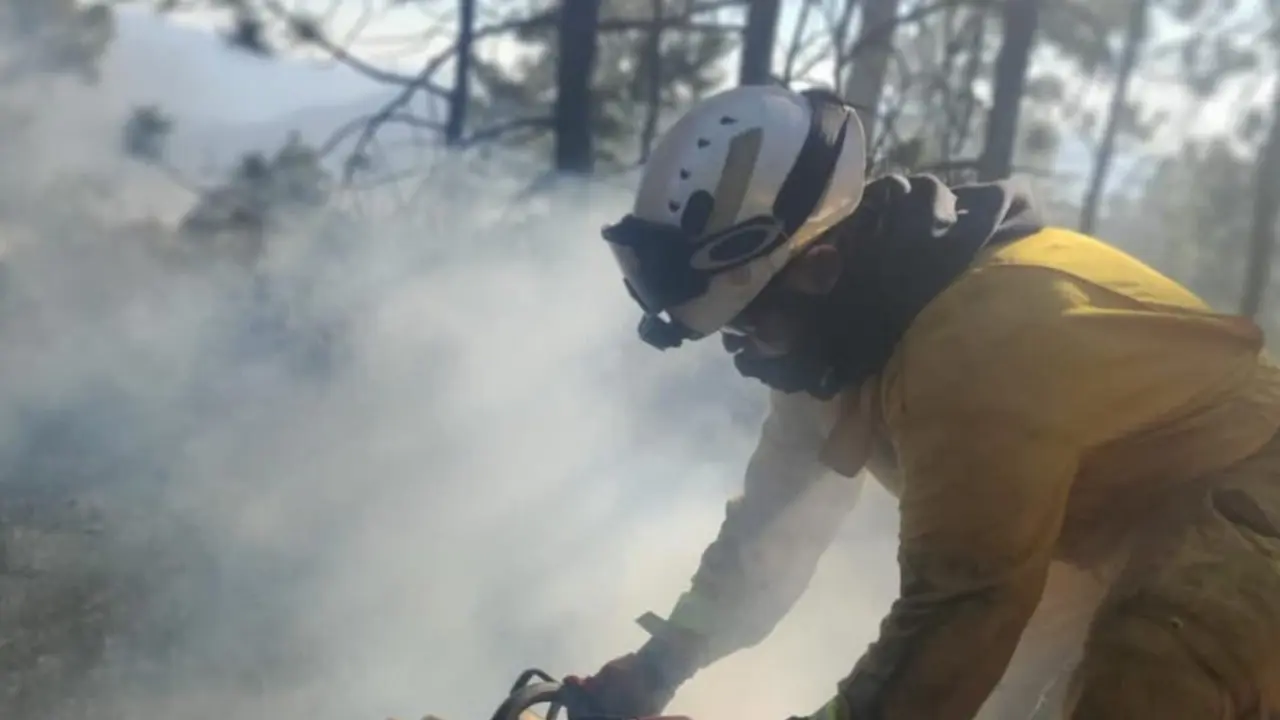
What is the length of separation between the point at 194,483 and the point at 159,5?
14.9 ft

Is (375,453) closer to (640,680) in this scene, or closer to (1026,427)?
(640,680)

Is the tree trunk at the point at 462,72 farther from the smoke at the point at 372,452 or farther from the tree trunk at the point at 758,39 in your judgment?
the tree trunk at the point at 758,39

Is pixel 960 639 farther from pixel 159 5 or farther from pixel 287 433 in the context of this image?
pixel 159 5

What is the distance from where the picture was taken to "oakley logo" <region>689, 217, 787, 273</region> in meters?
2.10

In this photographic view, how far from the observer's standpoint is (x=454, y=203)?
335 inches

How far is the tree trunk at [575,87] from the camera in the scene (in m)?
8.91

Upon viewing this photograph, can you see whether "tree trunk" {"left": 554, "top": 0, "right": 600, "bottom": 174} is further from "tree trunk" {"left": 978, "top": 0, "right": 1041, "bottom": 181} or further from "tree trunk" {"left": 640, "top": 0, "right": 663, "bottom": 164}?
"tree trunk" {"left": 978, "top": 0, "right": 1041, "bottom": 181}

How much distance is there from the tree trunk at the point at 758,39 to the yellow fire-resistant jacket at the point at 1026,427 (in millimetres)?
7623

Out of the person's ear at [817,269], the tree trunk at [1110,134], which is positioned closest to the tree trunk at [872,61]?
the person's ear at [817,269]

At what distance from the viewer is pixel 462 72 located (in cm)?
940

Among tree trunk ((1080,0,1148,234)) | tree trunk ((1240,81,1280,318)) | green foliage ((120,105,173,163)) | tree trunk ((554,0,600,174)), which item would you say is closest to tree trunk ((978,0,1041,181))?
tree trunk ((554,0,600,174))

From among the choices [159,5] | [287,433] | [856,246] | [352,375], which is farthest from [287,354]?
[856,246]

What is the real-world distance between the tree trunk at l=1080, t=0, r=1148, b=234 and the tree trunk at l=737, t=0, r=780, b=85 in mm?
15728

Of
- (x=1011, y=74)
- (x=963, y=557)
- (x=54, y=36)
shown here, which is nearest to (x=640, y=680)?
(x=963, y=557)
